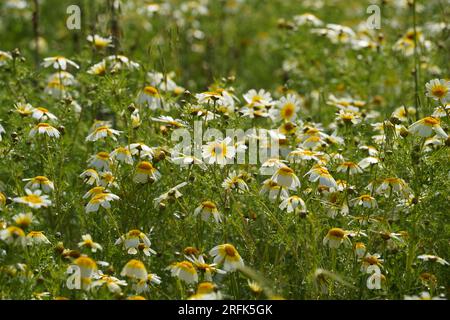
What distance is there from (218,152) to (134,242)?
565mm

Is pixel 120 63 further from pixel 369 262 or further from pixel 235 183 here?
pixel 369 262

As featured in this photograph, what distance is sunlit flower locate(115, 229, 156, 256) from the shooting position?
11.0 ft

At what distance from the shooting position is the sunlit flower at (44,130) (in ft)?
12.2

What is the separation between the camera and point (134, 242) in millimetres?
3367

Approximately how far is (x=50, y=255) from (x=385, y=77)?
3567mm

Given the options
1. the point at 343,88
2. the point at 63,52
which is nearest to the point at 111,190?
the point at 343,88

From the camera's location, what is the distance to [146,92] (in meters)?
4.32

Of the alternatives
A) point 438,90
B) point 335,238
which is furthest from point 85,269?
point 438,90

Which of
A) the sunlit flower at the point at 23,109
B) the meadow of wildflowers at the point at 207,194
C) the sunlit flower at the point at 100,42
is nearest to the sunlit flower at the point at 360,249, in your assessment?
the meadow of wildflowers at the point at 207,194

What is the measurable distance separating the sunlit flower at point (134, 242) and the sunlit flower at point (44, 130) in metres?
0.67

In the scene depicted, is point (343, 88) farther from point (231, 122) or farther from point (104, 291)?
point (104, 291)

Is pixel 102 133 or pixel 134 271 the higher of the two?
pixel 102 133

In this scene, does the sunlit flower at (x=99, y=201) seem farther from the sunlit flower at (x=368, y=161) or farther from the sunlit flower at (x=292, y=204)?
the sunlit flower at (x=368, y=161)

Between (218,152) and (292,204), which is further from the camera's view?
(218,152)
